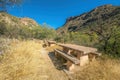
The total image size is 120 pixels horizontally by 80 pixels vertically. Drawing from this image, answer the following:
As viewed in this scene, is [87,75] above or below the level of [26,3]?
below

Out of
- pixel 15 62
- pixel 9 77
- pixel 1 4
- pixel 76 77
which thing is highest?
pixel 1 4

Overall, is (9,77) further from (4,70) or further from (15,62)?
(15,62)

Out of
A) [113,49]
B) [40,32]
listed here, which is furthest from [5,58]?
[40,32]

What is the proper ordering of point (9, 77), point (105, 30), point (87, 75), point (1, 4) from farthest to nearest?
point (105, 30) < point (1, 4) < point (87, 75) < point (9, 77)

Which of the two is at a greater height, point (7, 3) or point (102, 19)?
point (7, 3)

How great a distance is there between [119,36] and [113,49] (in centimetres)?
66

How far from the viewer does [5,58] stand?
2.38 metres

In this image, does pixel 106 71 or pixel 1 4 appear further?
pixel 1 4

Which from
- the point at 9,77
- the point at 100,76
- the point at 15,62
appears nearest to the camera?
the point at 9,77

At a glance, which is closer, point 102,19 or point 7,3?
point 7,3

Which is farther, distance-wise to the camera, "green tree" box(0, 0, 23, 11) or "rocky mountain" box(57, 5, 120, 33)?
"rocky mountain" box(57, 5, 120, 33)

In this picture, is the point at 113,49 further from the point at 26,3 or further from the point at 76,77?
the point at 26,3

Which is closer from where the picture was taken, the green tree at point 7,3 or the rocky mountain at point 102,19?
the green tree at point 7,3

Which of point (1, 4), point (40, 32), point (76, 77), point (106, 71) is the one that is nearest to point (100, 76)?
point (106, 71)
